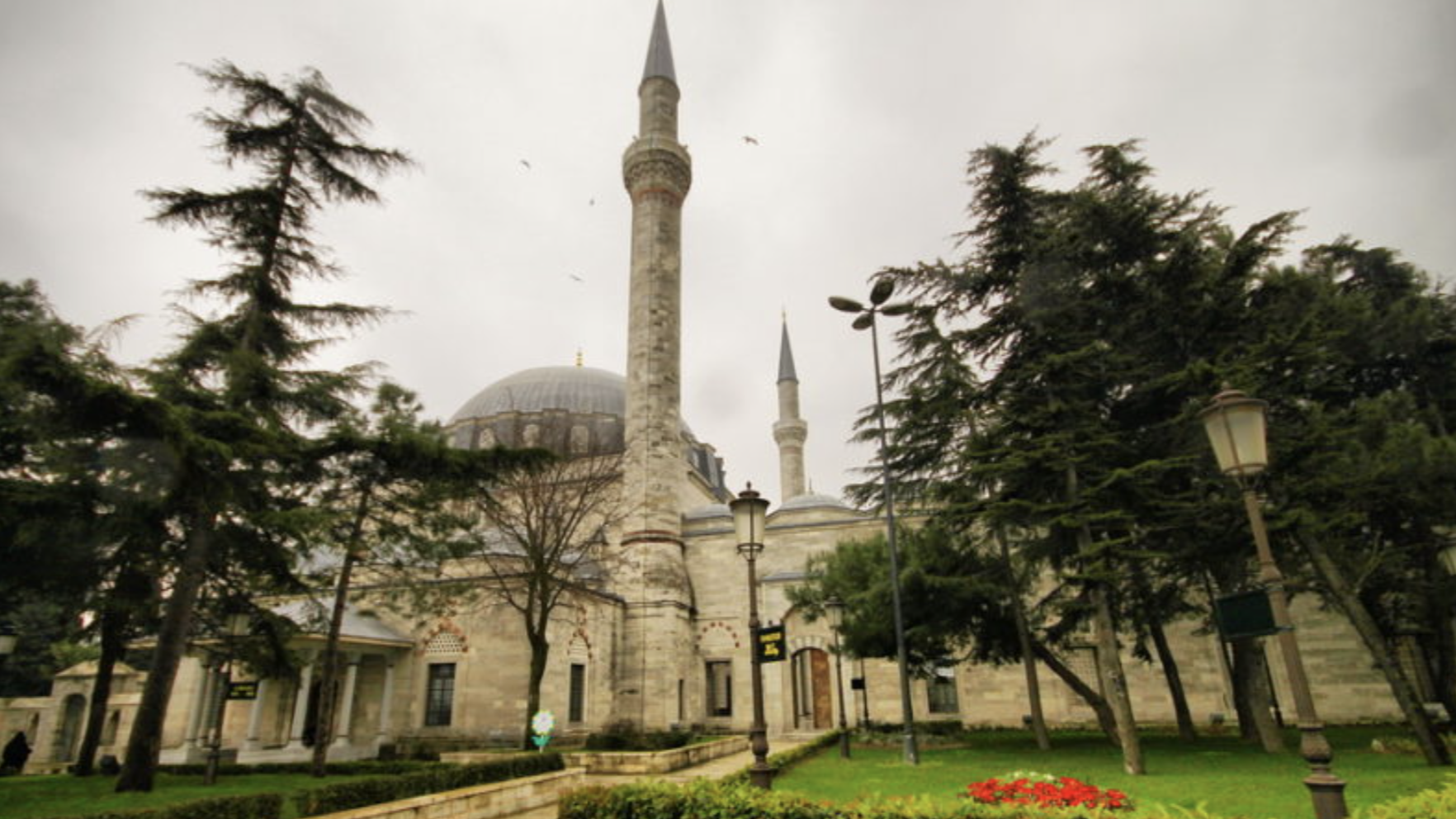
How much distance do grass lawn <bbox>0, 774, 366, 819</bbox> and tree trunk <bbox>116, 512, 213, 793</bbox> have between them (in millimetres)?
381

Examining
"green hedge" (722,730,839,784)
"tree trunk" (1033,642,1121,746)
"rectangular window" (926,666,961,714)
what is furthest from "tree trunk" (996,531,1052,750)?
"rectangular window" (926,666,961,714)

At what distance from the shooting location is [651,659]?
23672 mm

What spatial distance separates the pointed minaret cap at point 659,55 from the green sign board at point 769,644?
27.2 metres

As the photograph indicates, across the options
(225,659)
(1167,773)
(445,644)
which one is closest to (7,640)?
(225,659)

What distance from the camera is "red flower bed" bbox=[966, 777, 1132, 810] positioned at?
7047 millimetres

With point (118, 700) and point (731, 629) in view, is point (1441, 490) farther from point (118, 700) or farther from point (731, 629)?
point (118, 700)

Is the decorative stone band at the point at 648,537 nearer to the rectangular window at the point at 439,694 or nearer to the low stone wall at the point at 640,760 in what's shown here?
the rectangular window at the point at 439,694

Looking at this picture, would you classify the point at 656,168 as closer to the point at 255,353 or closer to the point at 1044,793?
the point at 255,353

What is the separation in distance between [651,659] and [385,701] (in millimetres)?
7944

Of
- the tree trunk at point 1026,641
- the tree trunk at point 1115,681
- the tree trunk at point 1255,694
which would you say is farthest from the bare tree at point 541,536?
the tree trunk at point 1255,694

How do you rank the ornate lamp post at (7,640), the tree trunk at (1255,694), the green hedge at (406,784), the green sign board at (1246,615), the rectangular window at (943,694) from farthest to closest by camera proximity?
the rectangular window at (943,694) → the tree trunk at (1255,694) → the ornate lamp post at (7,640) → the green hedge at (406,784) → the green sign board at (1246,615)

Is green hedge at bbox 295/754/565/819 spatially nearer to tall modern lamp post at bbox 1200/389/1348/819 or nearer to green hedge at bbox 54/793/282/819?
green hedge at bbox 54/793/282/819

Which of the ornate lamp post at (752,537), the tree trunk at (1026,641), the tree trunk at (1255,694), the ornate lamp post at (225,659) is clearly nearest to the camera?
the ornate lamp post at (752,537)

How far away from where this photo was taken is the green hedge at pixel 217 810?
7.60 m
